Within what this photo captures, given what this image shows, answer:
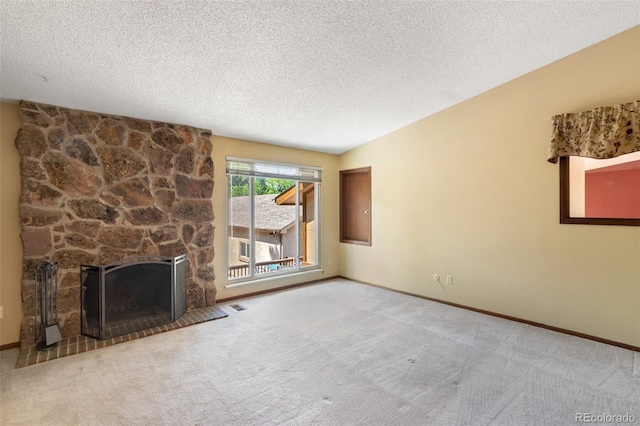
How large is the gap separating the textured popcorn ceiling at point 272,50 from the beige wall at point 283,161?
2.55 ft

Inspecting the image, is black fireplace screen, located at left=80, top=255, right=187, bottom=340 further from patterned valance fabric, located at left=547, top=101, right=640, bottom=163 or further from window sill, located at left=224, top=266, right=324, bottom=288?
patterned valance fabric, located at left=547, top=101, right=640, bottom=163

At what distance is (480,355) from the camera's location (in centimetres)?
270

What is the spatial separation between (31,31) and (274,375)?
10.3ft

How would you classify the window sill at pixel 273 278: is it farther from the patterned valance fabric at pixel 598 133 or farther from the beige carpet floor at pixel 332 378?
the patterned valance fabric at pixel 598 133

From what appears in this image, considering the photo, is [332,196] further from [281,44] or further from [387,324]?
[281,44]

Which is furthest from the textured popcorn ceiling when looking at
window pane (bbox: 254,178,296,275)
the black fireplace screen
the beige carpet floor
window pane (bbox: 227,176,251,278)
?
the beige carpet floor

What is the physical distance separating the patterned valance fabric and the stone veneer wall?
4.31 m

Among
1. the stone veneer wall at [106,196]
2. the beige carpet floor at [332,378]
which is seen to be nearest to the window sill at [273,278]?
the stone veneer wall at [106,196]

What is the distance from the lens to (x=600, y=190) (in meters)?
3.02

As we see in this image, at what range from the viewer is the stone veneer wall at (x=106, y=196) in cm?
295

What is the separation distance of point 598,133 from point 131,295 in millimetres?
5293

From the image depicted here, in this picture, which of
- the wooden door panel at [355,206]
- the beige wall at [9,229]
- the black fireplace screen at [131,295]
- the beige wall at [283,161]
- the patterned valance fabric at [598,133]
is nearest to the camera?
the patterned valance fabric at [598,133]

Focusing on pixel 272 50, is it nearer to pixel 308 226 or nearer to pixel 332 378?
pixel 332 378

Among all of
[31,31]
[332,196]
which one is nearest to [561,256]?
[332,196]
